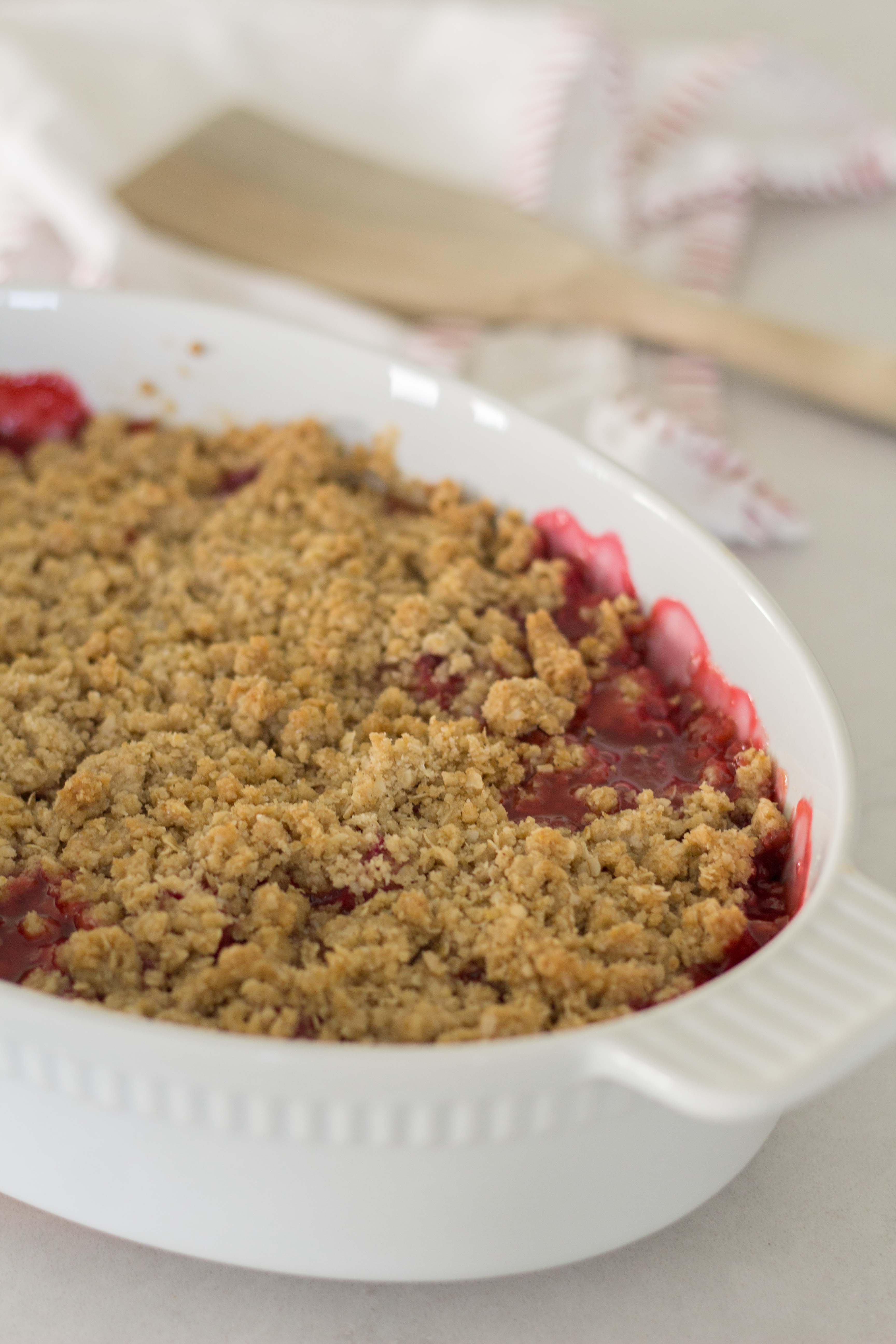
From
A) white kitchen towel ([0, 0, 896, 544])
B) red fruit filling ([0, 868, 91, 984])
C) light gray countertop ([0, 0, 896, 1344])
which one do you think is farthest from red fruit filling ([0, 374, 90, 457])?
light gray countertop ([0, 0, 896, 1344])

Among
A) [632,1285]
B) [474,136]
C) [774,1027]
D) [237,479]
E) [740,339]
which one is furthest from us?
[474,136]

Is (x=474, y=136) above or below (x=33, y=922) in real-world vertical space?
above

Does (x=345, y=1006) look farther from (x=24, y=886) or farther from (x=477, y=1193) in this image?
(x=24, y=886)

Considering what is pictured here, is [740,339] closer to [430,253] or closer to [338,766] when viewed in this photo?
[430,253]

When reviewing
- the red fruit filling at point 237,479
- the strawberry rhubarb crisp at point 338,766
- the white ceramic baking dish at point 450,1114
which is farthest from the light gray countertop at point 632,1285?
the red fruit filling at point 237,479

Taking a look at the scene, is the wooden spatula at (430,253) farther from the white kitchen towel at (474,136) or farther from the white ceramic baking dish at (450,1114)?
the white ceramic baking dish at (450,1114)

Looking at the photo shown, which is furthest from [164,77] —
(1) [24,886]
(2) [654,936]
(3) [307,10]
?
(2) [654,936]

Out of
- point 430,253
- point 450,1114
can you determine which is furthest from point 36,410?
point 450,1114

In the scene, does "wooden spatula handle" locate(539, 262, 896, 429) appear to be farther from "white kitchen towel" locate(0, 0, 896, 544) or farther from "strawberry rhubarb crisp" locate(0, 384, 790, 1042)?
"strawberry rhubarb crisp" locate(0, 384, 790, 1042)
